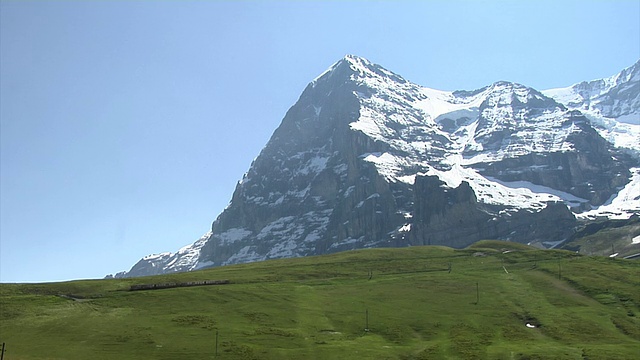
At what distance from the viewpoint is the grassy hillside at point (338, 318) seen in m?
120

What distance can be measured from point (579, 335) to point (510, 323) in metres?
15.2

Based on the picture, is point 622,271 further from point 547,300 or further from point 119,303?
point 119,303

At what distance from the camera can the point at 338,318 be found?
147625 mm

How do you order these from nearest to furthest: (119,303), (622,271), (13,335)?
(13,335) < (119,303) < (622,271)

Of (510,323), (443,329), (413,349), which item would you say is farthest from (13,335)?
(510,323)

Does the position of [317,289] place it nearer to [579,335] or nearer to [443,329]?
[443,329]

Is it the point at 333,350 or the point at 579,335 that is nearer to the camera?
the point at 333,350

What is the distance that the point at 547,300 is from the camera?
166250 mm

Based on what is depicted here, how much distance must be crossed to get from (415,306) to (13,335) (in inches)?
3551

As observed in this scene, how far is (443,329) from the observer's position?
458ft

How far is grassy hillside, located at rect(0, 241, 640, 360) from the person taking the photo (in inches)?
4722

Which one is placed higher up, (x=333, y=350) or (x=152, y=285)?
(x=152, y=285)

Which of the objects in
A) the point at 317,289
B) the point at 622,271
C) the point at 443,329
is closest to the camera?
the point at 443,329

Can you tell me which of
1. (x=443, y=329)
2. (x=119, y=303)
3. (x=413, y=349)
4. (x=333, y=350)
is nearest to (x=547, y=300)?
(x=443, y=329)
